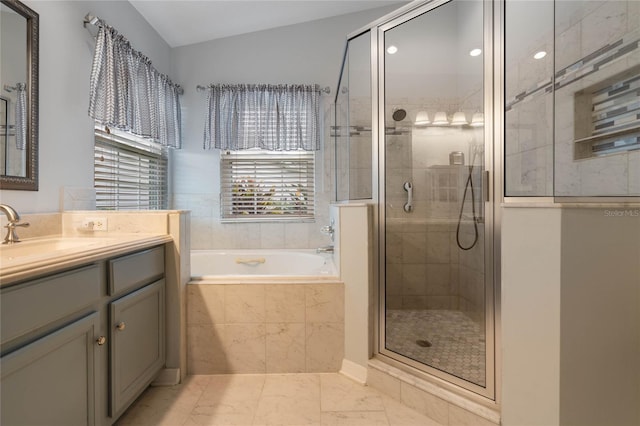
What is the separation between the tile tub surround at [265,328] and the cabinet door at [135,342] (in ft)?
0.74

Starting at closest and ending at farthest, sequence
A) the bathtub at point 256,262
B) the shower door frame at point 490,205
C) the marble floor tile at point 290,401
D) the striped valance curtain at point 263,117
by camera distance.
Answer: the shower door frame at point 490,205 < the marble floor tile at point 290,401 < the bathtub at point 256,262 < the striped valance curtain at point 263,117

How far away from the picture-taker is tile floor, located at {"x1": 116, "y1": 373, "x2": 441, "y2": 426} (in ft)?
4.66

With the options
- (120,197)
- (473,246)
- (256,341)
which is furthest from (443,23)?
(120,197)

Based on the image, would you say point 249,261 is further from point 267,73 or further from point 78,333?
point 267,73

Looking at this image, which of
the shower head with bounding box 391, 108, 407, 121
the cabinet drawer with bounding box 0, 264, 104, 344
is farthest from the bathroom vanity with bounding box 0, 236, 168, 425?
A: the shower head with bounding box 391, 108, 407, 121

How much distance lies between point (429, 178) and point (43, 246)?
84.7 inches

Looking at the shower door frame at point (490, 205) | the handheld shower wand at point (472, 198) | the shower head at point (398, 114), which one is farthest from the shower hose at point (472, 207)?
the shower head at point (398, 114)

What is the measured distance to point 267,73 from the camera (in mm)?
3018

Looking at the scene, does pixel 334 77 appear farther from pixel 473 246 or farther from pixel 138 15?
pixel 473 246

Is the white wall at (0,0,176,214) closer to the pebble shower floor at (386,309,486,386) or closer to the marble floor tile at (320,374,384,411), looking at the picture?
the marble floor tile at (320,374,384,411)

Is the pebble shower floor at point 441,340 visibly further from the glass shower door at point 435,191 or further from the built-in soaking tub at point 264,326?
the built-in soaking tub at point 264,326

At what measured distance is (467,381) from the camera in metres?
1.42

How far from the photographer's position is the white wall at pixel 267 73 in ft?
9.89

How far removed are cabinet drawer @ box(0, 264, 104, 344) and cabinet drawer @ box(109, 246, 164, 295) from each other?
0.08m
